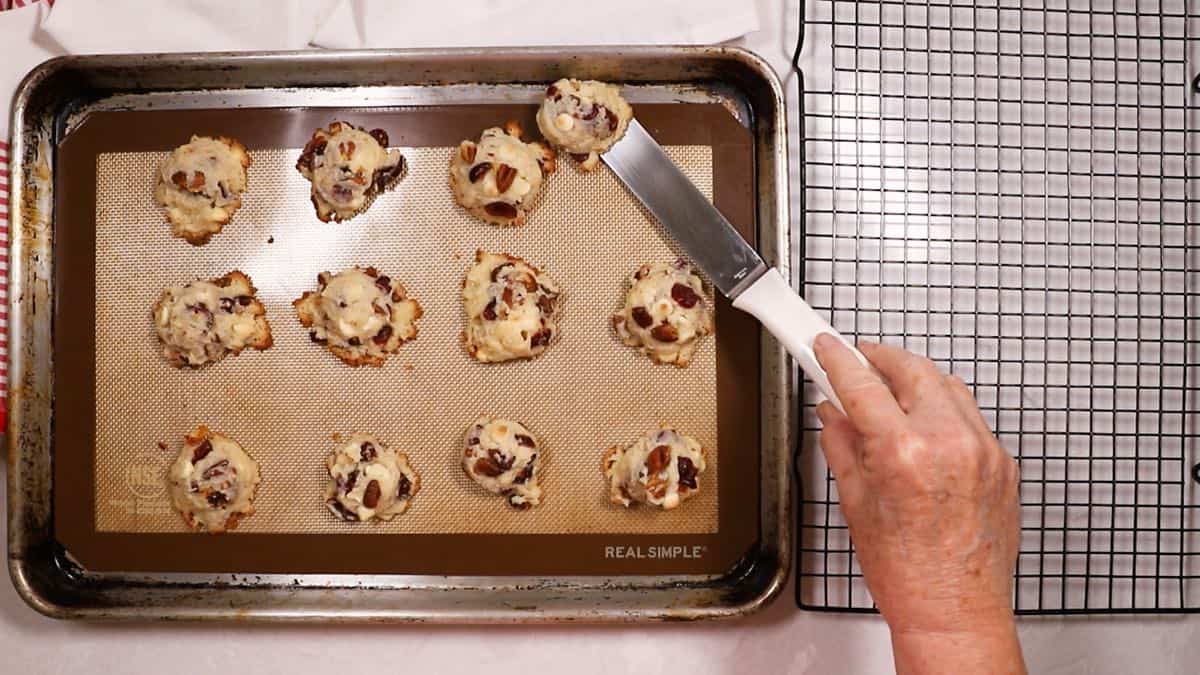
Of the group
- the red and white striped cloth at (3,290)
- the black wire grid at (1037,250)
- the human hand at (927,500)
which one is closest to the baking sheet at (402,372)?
the red and white striped cloth at (3,290)

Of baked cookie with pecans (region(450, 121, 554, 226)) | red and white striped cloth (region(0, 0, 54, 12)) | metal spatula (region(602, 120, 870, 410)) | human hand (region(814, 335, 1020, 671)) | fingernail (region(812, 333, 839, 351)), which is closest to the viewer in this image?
human hand (region(814, 335, 1020, 671))

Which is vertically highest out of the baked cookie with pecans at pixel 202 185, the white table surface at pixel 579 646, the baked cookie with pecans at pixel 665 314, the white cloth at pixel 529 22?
the white cloth at pixel 529 22

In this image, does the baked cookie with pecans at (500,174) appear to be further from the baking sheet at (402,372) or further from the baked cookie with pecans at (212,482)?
the baked cookie with pecans at (212,482)

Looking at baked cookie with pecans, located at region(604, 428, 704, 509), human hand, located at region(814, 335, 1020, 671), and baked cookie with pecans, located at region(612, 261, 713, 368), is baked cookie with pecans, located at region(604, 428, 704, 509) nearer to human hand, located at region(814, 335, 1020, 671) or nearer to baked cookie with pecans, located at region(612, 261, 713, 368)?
baked cookie with pecans, located at region(612, 261, 713, 368)

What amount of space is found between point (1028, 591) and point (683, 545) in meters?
0.63

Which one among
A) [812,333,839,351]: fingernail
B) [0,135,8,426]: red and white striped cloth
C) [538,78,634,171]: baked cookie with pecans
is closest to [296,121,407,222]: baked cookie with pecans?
[538,78,634,171]: baked cookie with pecans

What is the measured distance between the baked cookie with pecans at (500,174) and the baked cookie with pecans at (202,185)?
391mm

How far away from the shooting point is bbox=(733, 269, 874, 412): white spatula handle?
1.37 meters

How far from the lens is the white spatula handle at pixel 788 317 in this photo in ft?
4.49

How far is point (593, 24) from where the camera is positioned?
166 cm

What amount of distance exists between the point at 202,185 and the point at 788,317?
1035 mm

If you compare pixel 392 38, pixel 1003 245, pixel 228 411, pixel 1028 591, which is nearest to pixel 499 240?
pixel 392 38

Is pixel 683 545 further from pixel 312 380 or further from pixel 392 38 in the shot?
pixel 392 38

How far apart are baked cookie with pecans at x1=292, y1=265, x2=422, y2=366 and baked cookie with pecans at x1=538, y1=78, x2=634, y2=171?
40cm
